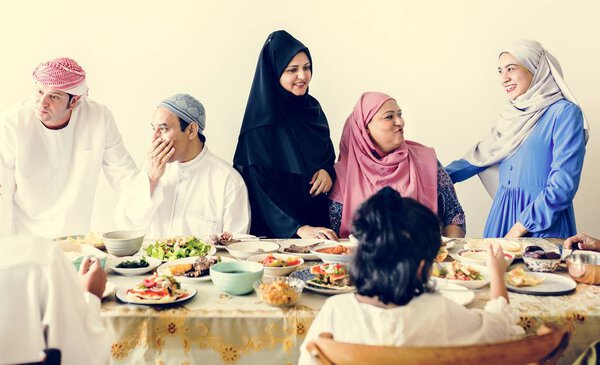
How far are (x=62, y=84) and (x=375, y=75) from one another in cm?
235

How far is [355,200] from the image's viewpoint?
3.12m

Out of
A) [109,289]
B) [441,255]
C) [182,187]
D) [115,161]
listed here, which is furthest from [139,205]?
[441,255]

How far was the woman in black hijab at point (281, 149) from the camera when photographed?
3.13 m

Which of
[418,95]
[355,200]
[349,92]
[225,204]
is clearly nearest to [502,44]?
[418,95]

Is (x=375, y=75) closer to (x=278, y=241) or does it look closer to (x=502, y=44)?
(x=502, y=44)

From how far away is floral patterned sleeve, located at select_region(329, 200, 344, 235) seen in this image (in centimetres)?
315

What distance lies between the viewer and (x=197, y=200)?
3053mm

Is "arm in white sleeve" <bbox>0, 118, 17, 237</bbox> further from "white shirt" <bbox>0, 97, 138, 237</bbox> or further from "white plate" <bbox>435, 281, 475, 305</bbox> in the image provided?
"white plate" <bbox>435, 281, 475, 305</bbox>

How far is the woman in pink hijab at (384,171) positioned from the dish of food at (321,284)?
114cm

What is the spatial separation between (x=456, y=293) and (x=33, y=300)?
3.94ft

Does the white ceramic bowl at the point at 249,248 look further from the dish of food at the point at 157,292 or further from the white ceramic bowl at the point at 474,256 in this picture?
the white ceramic bowl at the point at 474,256

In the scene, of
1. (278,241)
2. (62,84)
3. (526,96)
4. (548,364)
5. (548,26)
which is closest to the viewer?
(548,364)

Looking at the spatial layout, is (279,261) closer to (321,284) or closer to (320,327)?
(321,284)

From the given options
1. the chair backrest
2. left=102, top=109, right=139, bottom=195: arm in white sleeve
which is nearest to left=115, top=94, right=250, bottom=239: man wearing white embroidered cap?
left=102, top=109, right=139, bottom=195: arm in white sleeve
